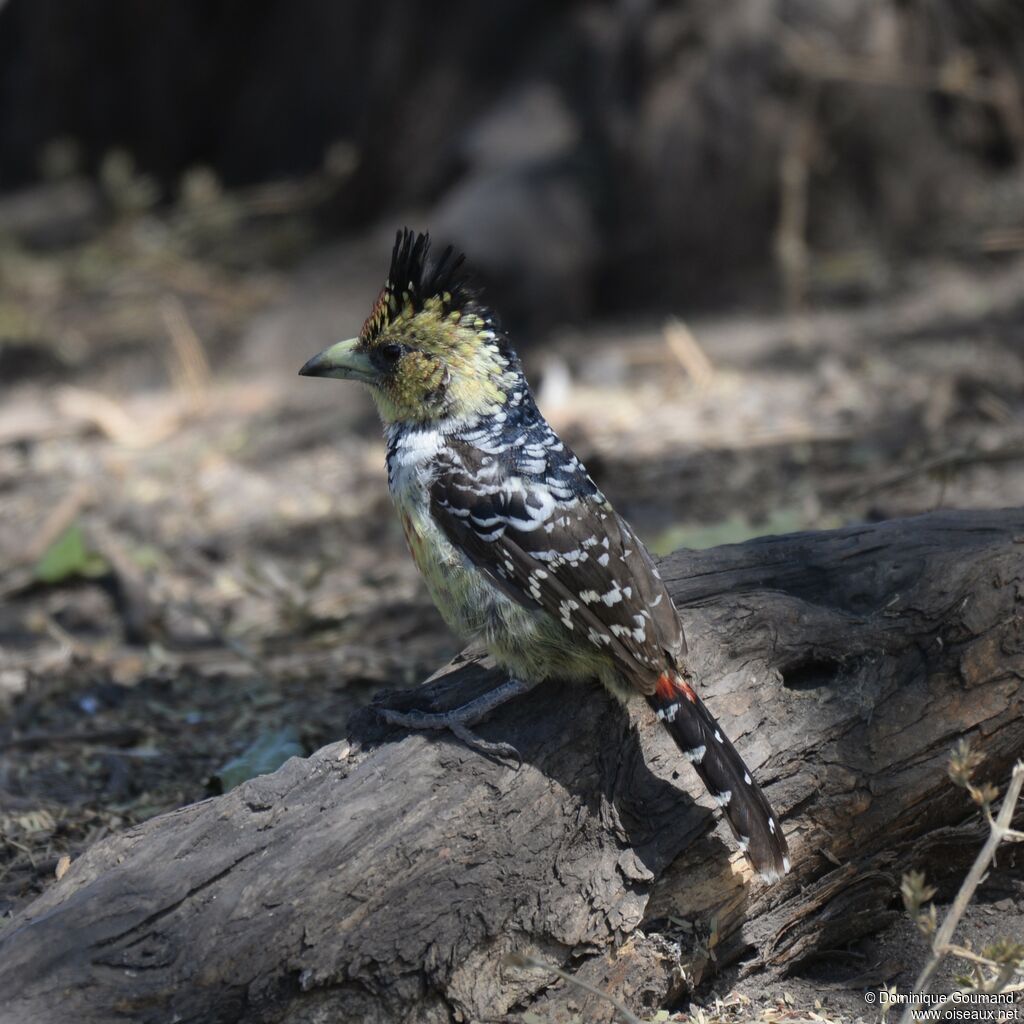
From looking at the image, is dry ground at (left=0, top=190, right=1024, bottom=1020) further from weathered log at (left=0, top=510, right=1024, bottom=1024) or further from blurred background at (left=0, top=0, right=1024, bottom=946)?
weathered log at (left=0, top=510, right=1024, bottom=1024)

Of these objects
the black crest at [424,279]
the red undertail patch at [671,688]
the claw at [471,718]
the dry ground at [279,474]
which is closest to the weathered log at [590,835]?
the claw at [471,718]

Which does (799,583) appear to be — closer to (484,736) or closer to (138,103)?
(484,736)

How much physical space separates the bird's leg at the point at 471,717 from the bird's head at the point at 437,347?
33.9 inches

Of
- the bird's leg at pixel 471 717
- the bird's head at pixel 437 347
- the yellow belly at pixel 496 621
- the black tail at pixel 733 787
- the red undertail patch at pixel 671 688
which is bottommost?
the black tail at pixel 733 787

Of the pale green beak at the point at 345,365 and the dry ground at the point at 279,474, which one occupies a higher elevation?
the pale green beak at the point at 345,365

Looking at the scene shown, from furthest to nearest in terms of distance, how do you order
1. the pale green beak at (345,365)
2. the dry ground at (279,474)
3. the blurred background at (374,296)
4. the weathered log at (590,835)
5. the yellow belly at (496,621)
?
the blurred background at (374,296) → the dry ground at (279,474) → the pale green beak at (345,365) → the yellow belly at (496,621) → the weathered log at (590,835)

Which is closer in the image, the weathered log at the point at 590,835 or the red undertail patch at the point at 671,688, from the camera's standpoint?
the weathered log at the point at 590,835

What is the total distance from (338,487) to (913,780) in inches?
181

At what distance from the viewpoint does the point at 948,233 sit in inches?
370

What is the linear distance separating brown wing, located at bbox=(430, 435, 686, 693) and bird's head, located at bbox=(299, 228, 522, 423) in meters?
0.22

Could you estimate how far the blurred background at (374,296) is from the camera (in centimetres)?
529

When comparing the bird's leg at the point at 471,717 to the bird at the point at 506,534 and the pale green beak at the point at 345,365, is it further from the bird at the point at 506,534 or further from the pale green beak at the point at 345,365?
the pale green beak at the point at 345,365

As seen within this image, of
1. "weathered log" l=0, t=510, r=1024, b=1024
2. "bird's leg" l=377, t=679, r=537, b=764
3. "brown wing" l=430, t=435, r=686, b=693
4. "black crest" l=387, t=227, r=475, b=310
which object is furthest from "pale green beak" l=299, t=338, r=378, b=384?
"bird's leg" l=377, t=679, r=537, b=764

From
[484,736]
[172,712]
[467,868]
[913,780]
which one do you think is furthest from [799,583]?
[172,712]
